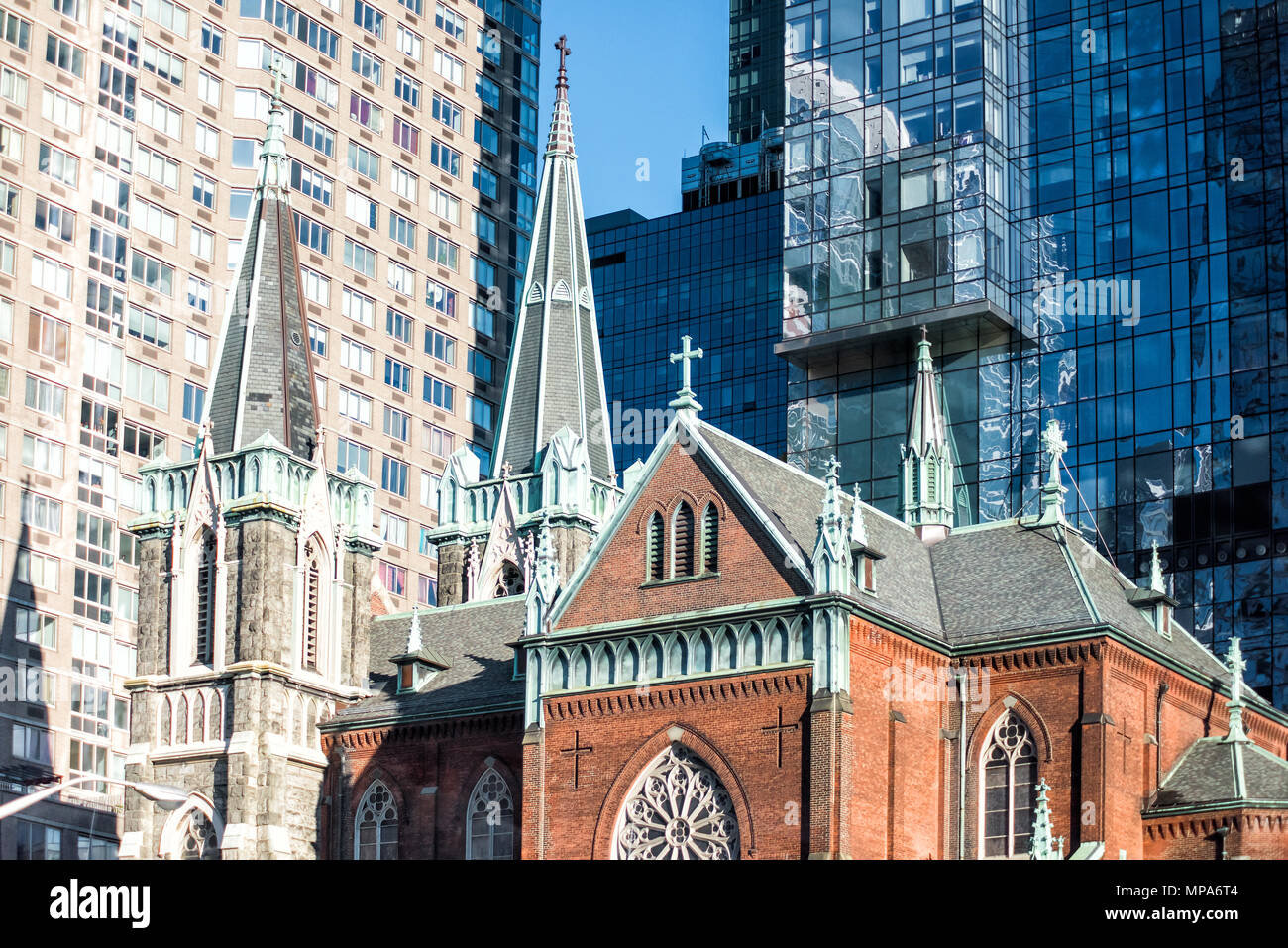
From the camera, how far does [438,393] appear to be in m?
126

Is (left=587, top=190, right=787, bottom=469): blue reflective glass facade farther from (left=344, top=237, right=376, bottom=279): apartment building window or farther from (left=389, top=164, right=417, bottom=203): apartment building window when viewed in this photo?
(left=344, top=237, right=376, bottom=279): apartment building window

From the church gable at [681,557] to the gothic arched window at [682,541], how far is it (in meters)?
0.03

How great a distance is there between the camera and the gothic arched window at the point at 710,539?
6306 centimetres

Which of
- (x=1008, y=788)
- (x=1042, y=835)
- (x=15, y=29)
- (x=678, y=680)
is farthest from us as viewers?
(x=15, y=29)

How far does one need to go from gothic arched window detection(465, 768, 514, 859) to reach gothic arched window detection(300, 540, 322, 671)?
8.76m

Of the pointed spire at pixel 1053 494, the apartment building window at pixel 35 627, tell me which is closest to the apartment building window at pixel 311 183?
the apartment building window at pixel 35 627

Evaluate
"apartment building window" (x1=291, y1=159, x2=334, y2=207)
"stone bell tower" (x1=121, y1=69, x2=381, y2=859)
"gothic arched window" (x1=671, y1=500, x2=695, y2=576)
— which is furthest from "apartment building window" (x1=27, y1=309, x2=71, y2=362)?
"gothic arched window" (x1=671, y1=500, x2=695, y2=576)

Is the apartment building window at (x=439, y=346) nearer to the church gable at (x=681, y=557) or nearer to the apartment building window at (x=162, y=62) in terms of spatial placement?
the apartment building window at (x=162, y=62)

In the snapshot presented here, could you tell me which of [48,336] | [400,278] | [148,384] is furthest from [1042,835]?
[400,278]

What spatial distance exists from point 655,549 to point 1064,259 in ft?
206

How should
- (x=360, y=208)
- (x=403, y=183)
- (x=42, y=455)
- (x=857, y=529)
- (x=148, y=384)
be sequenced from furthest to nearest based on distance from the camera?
(x=403, y=183) → (x=360, y=208) → (x=148, y=384) → (x=42, y=455) → (x=857, y=529)

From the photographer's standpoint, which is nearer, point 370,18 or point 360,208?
point 360,208

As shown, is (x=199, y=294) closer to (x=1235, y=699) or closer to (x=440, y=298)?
(x=440, y=298)
